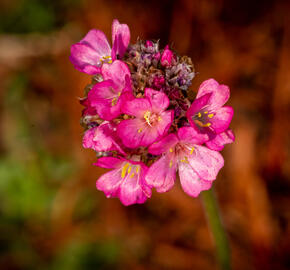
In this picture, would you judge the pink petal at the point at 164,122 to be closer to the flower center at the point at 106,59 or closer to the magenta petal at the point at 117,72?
the magenta petal at the point at 117,72

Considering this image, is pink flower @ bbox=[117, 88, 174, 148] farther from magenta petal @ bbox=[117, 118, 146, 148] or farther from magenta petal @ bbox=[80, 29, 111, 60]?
magenta petal @ bbox=[80, 29, 111, 60]

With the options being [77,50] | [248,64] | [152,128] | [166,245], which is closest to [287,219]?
[166,245]

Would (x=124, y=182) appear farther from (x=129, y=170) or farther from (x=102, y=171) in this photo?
(x=102, y=171)

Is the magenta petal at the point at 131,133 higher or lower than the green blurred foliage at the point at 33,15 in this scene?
lower

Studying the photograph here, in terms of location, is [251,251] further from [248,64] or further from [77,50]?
[77,50]

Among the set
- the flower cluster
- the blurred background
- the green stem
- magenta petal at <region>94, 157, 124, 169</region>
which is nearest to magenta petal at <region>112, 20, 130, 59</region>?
the flower cluster

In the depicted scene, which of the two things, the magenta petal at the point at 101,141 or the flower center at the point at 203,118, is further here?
the flower center at the point at 203,118

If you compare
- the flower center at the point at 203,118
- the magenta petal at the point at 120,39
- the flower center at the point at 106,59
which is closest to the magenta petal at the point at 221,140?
the flower center at the point at 203,118

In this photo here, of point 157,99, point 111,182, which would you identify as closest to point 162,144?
point 157,99
